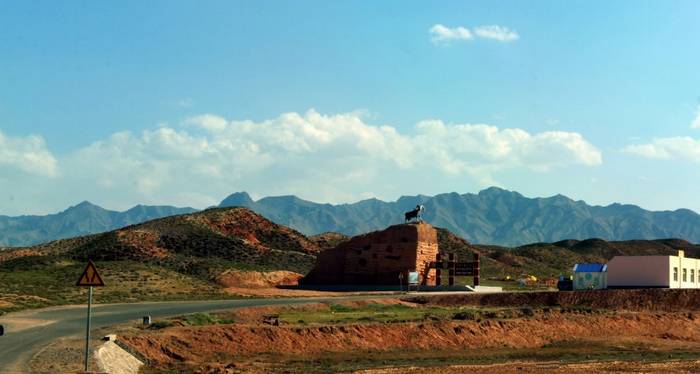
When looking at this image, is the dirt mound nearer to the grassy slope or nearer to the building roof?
the grassy slope

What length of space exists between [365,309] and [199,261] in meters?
38.8

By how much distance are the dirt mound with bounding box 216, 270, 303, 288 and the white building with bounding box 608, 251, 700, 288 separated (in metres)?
33.4

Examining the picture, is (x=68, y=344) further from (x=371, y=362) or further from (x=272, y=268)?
(x=272, y=268)

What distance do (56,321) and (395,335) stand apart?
18.4 m

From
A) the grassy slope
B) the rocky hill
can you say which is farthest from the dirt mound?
the grassy slope

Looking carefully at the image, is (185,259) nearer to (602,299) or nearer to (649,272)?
(602,299)

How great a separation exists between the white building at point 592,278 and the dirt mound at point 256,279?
29.8m

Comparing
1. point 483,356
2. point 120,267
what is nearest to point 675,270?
point 483,356

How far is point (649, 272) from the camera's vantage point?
7856 cm

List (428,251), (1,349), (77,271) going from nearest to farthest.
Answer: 1. (1,349)
2. (77,271)
3. (428,251)

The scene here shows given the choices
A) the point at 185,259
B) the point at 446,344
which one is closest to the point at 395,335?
the point at 446,344

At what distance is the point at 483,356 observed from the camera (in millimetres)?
44906

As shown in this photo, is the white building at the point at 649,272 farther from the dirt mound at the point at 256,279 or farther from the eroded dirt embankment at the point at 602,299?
the dirt mound at the point at 256,279

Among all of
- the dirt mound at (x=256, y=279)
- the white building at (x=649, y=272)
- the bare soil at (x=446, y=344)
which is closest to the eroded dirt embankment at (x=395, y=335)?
the bare soil at (x=446, y=344)
